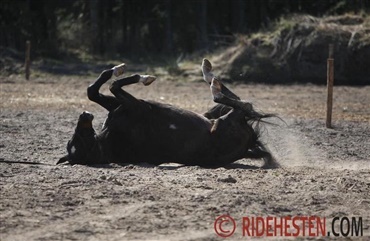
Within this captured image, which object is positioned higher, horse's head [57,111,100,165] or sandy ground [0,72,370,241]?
horse's head [57,111,100,165]

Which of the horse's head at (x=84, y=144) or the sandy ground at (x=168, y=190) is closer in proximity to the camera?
the sandy ground at (x=168, y=190)

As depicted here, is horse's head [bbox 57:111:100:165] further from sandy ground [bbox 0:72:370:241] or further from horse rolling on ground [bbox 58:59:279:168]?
sandy ground [bbox 0:72:370:241]

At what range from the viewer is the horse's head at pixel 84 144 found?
8695mm

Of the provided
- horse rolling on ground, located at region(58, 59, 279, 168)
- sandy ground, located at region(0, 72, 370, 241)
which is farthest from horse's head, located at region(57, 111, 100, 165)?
sandy ground, located at region(0, 72, 370, 241)

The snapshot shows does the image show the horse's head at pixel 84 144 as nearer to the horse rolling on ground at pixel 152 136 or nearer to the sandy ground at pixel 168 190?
the horse rolling on ground at pixel 152 136

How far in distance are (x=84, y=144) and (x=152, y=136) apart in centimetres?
80

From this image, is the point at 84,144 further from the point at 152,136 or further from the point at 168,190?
the point at 168,190

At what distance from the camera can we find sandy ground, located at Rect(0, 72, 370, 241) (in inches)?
243

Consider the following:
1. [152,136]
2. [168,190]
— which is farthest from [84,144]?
[168,190]

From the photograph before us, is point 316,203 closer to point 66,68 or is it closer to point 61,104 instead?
point 61,104

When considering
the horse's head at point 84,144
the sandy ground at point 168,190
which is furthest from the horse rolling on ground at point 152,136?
the sandy ground at point 168,190

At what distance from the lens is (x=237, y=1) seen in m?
40.4

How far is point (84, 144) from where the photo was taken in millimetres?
8750

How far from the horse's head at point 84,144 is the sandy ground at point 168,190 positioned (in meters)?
0.21
